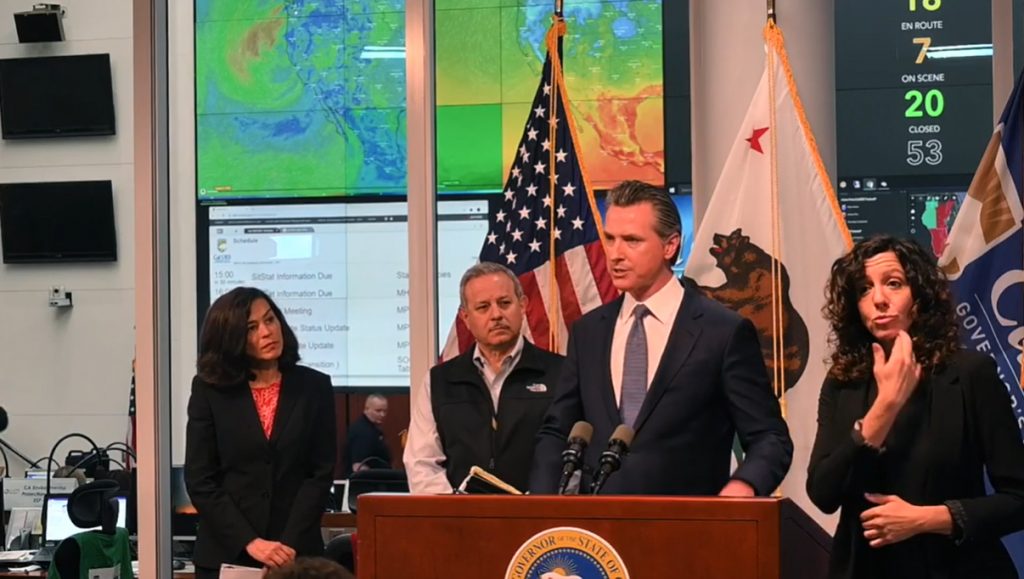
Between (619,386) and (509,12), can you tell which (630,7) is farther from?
(619,386)

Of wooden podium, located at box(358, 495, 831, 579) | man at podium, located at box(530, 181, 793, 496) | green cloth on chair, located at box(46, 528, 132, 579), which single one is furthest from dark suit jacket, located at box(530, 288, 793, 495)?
green cloth on chair, located at box(46, 528, 132, 579)

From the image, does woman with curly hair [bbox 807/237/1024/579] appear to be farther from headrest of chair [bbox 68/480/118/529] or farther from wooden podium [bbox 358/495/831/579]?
headrest of chair [bbox 68/480/118/529]

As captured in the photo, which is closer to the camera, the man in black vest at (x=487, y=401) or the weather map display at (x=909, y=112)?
the man in black vest at (x=487, y=401)

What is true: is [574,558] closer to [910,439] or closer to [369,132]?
[910,439]

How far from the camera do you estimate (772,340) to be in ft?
13.7

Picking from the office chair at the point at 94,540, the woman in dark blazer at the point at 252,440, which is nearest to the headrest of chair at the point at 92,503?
the office chair at the point at 94,540

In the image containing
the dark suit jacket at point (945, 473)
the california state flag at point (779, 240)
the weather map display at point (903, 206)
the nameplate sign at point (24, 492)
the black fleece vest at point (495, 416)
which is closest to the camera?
the dark suit jacket at point (945, 473)

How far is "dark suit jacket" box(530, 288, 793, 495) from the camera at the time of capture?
2.81 m

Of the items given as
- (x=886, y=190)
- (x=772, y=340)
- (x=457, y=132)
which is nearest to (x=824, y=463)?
(x=772, y=340)

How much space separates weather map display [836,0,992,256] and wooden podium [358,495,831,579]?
378 cm

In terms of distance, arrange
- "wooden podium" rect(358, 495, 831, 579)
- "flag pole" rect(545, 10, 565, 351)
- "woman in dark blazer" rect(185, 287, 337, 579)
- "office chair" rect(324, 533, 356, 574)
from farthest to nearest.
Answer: "office chair" rect(324, 533, 356, 574), "flag pole" rect(545, 10, 565, 351), "woman in dark blazer" rect(185, 287, 337, 579), "wooden podium" rect(358, 495, 831, 579)

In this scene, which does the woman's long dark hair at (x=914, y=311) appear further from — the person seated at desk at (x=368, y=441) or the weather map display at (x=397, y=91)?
the person seated at desk at (x=368, y=441)

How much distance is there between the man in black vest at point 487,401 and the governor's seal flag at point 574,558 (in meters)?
1.38

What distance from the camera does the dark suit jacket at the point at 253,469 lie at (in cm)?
389
